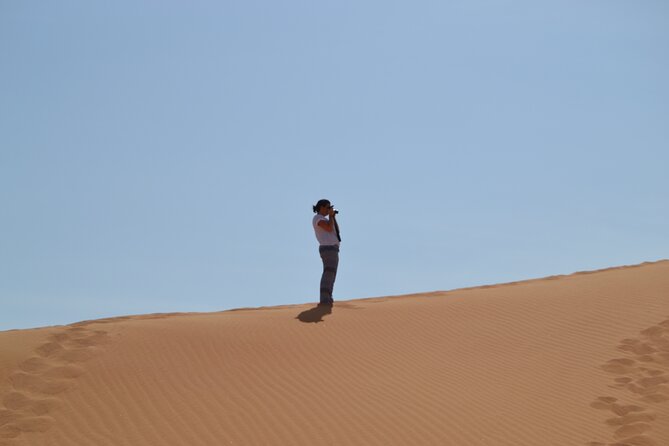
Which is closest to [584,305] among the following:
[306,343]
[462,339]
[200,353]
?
[462,339]

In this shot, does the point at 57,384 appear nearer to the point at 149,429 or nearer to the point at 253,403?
the point at 149,429

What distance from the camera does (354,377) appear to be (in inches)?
388

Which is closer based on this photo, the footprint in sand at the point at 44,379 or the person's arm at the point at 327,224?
the footprint in sand at the point at 44,379

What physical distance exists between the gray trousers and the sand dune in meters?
0.43

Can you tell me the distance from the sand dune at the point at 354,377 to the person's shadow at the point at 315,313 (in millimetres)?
44

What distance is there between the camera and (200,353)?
34.0ft

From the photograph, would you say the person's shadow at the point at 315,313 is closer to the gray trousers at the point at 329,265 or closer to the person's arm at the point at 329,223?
the gray trousers at the point at 329,265

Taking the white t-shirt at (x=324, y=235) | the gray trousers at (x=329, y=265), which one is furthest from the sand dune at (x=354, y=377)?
the white t-shirt at (x=324, y=235)

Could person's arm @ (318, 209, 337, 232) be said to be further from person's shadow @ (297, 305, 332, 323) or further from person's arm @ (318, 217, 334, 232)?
person's shadow @ (297, 305, 332, 323)

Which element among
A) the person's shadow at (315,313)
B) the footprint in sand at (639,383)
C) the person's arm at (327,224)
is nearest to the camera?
the footprint in sand at (639,383)

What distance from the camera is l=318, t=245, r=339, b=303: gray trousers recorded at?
12398mm

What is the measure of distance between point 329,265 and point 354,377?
9.42 ft

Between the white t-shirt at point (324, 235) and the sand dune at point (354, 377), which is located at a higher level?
the white t-shirt at point (324, 235)

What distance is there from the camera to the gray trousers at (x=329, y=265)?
488 inches
